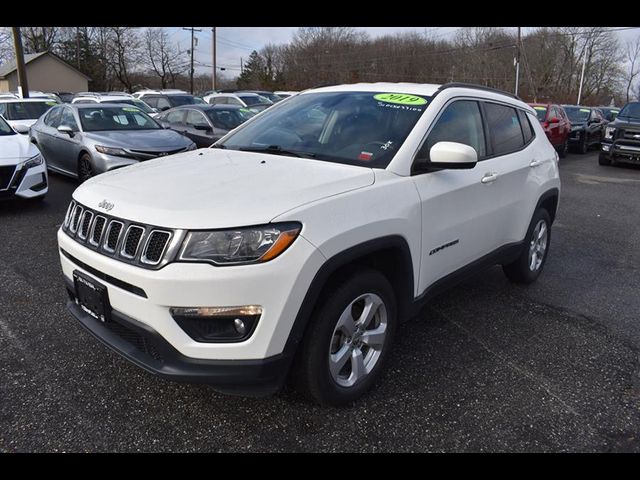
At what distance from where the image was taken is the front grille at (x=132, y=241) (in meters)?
2.37

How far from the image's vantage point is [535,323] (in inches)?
159

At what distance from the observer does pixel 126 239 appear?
2418mm

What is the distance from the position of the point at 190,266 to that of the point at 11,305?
267cm

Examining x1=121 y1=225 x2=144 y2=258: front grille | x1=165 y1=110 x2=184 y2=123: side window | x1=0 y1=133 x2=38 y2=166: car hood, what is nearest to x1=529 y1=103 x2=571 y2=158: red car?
x1=165 y1=110 x2=184 y2=123: side window

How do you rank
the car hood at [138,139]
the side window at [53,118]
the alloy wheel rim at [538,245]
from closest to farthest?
1. the alloy wheel rim at [538,245]
2. the car hood at [138,139]
3. the side window at [53,118]

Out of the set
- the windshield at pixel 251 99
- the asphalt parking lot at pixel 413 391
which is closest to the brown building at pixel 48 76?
the windshield at pixel 251 99

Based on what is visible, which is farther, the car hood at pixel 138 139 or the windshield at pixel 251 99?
the windshield at pixel 251 99

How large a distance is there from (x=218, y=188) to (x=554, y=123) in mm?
14632

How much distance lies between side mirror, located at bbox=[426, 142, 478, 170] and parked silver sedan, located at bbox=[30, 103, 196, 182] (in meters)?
6.07

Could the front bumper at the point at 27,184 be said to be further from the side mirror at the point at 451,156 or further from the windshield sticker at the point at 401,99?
the side mirror at the point at 451,156

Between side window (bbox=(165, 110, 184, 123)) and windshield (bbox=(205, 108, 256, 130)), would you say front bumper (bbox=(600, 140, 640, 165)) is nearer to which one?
windshield (bbox=(205, 108, 256, 130))

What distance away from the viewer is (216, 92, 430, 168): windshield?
315 centimetres

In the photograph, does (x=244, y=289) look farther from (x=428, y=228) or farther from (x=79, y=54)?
(x=79, y=54)

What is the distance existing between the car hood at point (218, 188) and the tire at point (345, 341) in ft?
1.67
